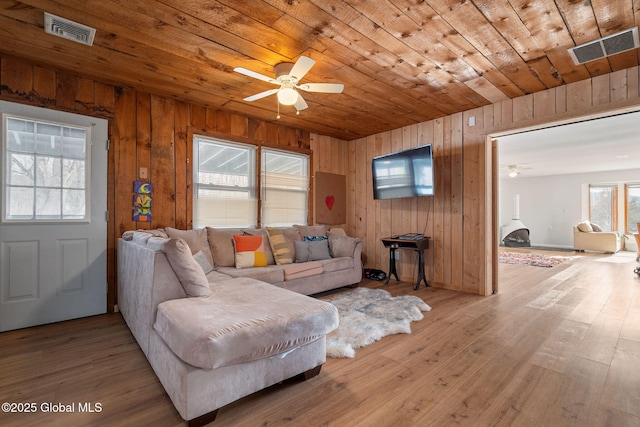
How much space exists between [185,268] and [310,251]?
219 centimetres

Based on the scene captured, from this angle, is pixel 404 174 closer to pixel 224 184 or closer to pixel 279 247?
pixel 279 247

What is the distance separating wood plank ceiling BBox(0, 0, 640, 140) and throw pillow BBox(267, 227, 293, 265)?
168 cm

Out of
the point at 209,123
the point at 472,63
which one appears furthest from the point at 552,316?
the point at 209,123

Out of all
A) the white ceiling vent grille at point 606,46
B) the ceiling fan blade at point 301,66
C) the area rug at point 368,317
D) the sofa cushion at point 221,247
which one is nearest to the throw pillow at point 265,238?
the sofa cushion at point 221,247

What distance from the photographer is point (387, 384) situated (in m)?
1.80

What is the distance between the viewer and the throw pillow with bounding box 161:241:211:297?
1898 millimetres

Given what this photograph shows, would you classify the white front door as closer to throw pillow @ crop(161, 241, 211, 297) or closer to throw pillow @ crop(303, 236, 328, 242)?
throw pillow @ crop(161, 241, 211, 297)

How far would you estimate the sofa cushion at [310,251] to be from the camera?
156 inches

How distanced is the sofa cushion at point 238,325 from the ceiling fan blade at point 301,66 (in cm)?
172

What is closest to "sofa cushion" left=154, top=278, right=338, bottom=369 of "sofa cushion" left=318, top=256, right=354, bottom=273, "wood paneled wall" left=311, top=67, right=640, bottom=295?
"sofa cushion" left=318, top=256, right=354, bottom=273

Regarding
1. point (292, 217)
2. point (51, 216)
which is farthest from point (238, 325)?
point (292, 217)

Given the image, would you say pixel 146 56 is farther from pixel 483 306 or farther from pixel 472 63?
pixel 483 306

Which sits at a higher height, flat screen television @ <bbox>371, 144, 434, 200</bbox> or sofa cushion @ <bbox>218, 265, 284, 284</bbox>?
flat screen television @ <bbox>371, 144, 434, 200</bbox>

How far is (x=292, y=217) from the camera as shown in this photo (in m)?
4.73
